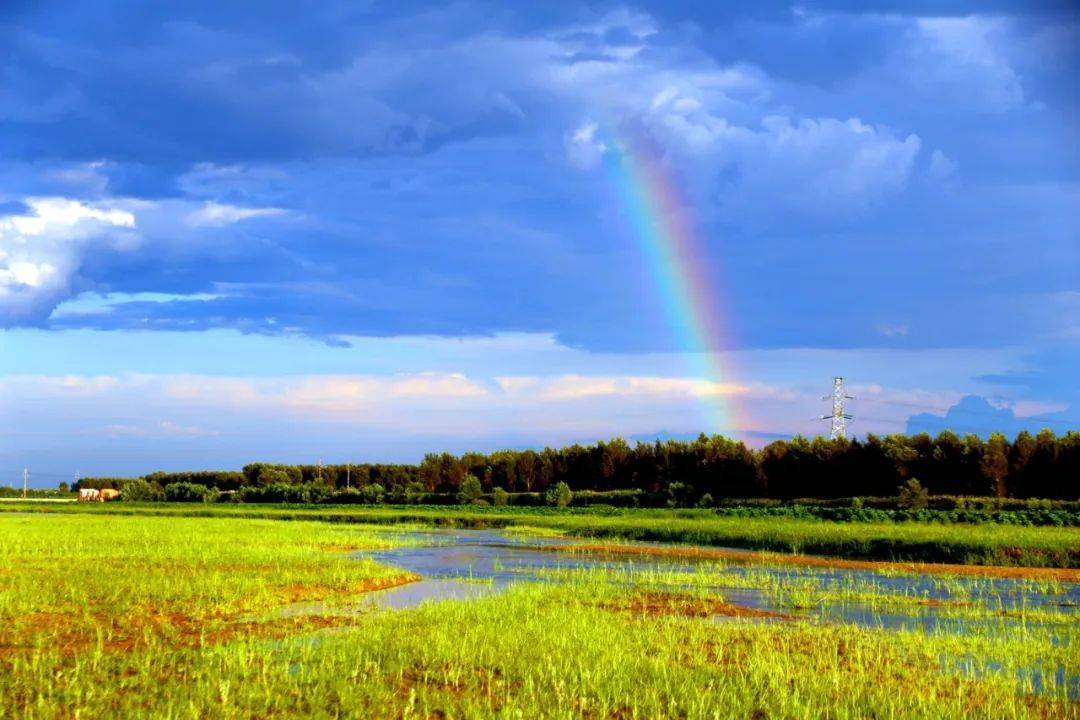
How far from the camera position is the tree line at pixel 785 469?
7175 centimetres

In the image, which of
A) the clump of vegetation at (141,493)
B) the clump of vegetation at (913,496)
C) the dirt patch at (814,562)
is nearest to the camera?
the dirt patch at (814,562)

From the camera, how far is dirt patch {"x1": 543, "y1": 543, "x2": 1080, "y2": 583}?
84.6 feet

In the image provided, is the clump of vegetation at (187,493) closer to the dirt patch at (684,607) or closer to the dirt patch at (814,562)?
the dirt patch at (814,562)

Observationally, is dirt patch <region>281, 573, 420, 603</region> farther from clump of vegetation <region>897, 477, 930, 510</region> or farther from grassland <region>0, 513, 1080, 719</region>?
clump of vegetation <region>897, 477, 930, 510</region>

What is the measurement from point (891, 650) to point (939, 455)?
67914 millimetres

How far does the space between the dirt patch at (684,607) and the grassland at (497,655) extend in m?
0.08

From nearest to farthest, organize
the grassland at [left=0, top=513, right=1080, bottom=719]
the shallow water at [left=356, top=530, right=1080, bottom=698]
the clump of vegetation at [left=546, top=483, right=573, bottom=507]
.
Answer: the grassland at [left=0, top=513, right=1080, bottom=719] → the shallow water at [left=356, top=530, right=1080, bottom=698] → the clump of vegetation at [left=546, top=483, right=573, bottom=507]

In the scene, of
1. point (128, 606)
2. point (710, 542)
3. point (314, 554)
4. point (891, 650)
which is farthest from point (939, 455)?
point (128, 606)

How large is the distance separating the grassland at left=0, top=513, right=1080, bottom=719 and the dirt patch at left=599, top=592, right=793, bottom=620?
8 centimetres

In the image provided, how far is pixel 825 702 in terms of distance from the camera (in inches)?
397

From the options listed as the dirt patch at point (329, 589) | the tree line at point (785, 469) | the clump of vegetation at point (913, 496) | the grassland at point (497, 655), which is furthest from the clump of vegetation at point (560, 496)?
the grassland at point (497, 655)

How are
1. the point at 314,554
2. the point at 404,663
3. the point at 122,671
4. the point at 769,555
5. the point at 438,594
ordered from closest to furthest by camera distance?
the point at 122,671 < the point at 404,663 < the point at 438,594 < the point at 314,554 < the point at 769,555

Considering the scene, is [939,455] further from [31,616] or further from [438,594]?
[31,616]

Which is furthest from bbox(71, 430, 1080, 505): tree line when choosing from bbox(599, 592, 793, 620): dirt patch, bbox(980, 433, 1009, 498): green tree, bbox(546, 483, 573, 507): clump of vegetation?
bbox(599, 592, 793, 620): dirt patch
